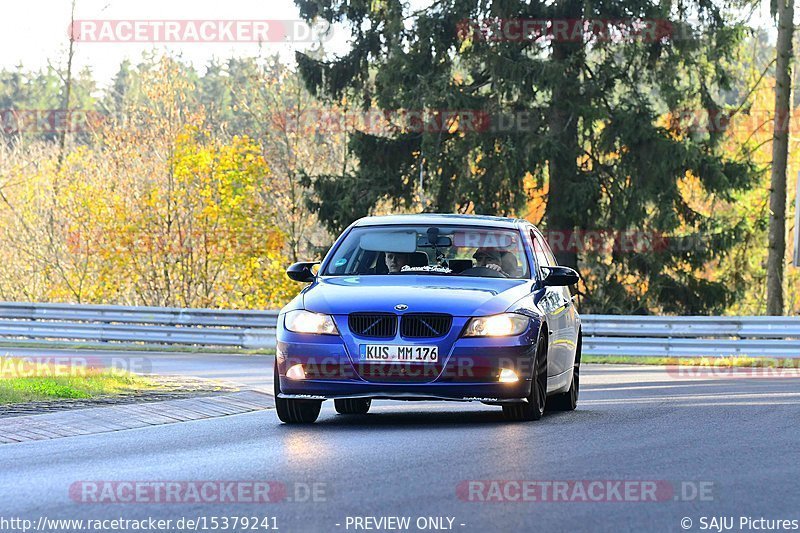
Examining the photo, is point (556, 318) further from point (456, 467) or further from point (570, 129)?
point (570, 129)

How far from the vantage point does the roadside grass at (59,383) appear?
14883 millimetres

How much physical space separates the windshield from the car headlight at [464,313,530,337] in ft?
3.74

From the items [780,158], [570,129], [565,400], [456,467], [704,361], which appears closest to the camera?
[456,467]

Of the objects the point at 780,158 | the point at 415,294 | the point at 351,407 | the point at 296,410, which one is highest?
the point at 780,158

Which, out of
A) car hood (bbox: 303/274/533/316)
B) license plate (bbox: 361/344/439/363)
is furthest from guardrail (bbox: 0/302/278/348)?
license plate (bbox: 361/344/439/363)

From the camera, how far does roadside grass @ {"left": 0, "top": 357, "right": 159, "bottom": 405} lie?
14.9 meters

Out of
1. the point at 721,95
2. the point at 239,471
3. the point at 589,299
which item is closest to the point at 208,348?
the point at 589,299

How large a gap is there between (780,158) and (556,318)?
2271 centimetres

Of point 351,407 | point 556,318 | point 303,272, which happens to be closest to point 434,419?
point 351,407

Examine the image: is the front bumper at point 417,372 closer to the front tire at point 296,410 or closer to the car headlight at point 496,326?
the car headlight at point 496,326

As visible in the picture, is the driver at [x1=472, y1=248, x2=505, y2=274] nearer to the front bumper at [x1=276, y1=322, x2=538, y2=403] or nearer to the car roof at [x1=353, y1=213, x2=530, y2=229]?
the car roof at [x1=353, y1=213, x2=530, y2=229]

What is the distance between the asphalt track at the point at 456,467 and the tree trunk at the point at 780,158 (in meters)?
20.6

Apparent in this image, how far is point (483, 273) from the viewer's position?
13.4m

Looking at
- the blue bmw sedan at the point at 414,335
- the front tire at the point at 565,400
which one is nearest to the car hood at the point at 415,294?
the blue bmw sedan at the point at 414,335
